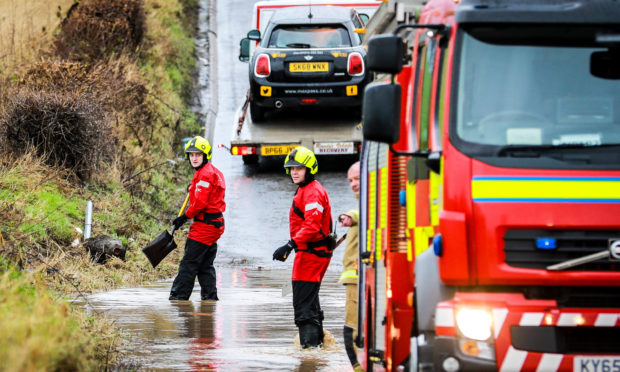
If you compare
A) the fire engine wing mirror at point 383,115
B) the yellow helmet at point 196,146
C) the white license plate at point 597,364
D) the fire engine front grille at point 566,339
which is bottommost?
the yellow helmet at point 196,146

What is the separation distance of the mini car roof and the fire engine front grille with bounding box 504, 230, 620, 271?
42.1ft

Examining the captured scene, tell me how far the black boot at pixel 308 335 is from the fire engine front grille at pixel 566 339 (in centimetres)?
378

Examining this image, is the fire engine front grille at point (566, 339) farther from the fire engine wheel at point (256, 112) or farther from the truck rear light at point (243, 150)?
the fire engine wheel at point (256, 112)

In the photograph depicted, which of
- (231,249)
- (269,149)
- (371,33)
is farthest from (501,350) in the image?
(269,149)

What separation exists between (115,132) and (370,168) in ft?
35.0

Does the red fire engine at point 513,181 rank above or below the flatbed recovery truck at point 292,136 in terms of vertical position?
above

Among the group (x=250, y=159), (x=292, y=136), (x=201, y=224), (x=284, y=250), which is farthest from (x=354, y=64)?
(x=284, y=250)

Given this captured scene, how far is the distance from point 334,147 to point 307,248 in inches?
328

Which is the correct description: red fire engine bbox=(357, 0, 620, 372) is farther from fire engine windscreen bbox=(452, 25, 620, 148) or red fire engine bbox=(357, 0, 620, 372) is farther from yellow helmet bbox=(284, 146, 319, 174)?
yellow helmet bbox=(284, 146, 319, 174)

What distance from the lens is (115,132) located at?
17844mm

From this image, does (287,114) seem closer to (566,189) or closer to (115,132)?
(115,132)

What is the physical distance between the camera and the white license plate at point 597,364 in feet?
19.0

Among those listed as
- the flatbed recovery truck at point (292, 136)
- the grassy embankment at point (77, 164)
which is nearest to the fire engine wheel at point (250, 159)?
the flatbed recovery truck at point (292, 136)

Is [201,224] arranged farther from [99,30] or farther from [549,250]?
[99,30]
